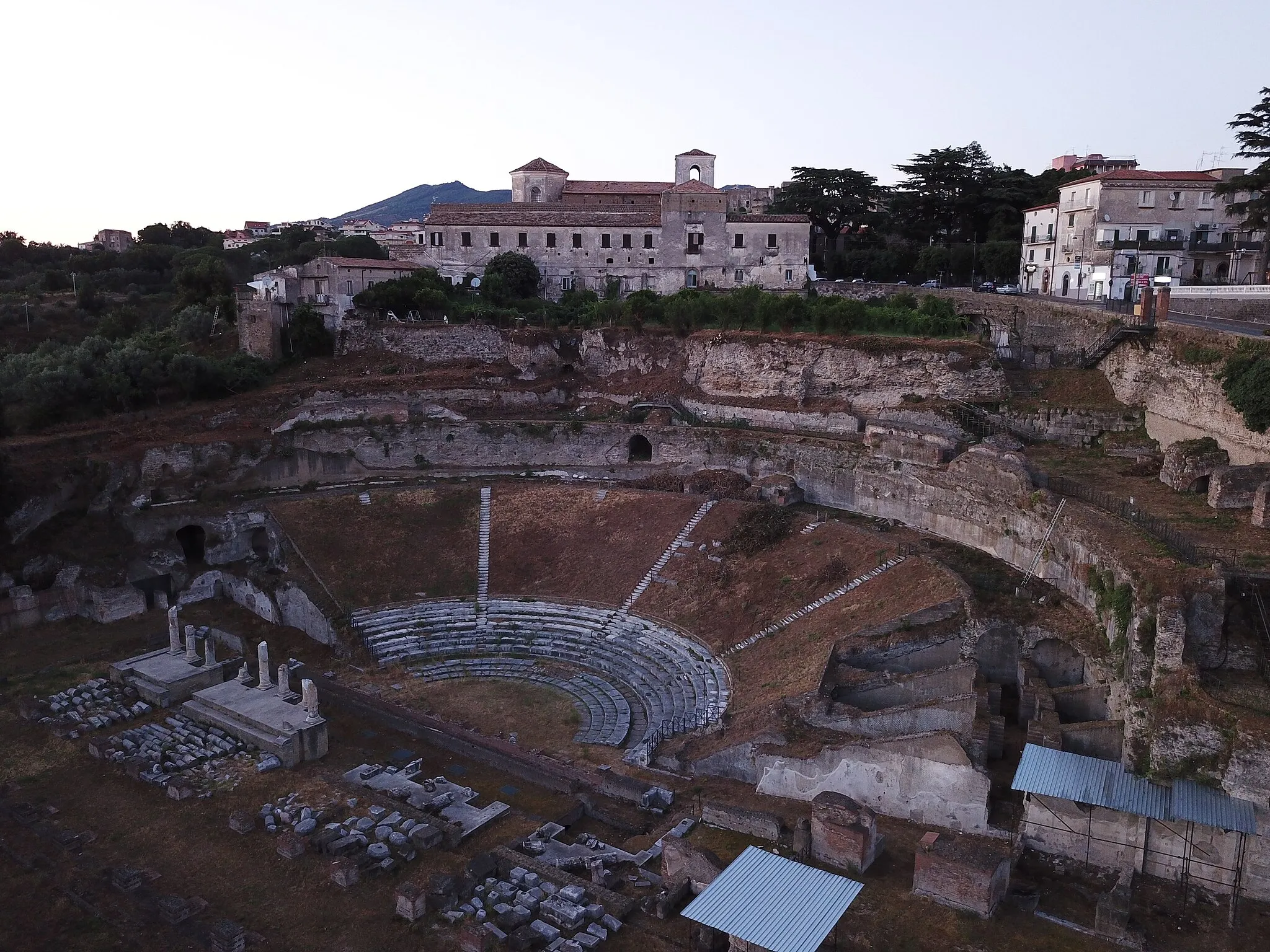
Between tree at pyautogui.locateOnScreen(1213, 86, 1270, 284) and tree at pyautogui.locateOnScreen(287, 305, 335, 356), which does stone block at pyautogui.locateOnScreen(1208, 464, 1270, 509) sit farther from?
tree at pyautogui.locateOnScreen(287, 305, 335, 356)

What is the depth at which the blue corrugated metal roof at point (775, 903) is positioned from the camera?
14.0 meters

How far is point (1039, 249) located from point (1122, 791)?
126 ft

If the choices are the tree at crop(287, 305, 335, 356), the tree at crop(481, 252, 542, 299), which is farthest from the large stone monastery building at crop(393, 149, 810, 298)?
the tree at crop(287, 305, 335, 356)

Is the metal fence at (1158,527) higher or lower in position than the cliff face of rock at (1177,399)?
lower

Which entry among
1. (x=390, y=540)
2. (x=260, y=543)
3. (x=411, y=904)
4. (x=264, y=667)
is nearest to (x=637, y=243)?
(x=390, y=540)

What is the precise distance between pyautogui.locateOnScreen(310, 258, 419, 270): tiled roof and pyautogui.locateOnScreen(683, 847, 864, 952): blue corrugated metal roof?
3999 centimetres

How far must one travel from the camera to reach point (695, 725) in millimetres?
22891

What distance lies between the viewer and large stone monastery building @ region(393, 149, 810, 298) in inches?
2050

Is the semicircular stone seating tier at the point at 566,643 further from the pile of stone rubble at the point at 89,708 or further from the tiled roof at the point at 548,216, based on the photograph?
the tiled roof at the point at 548,216

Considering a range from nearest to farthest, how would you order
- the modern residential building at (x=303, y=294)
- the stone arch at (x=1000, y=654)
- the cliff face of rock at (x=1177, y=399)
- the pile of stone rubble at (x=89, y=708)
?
the stone arch at (x=1000, y=654), the pile of stone rubble at (x=89, y=708), the cliff face of rock at (x=1177, y=399), the modern residential building at (x=303, y=294)

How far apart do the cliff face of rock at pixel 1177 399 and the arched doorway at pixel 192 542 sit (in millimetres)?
33503

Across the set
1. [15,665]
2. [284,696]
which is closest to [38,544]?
[15,665]

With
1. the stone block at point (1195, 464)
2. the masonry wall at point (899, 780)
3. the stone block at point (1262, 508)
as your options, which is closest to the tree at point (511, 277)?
the stone block at point (1195, 464)

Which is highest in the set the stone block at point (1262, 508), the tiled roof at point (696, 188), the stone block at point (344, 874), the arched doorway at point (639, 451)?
the tiled roof at point (696, 188)
